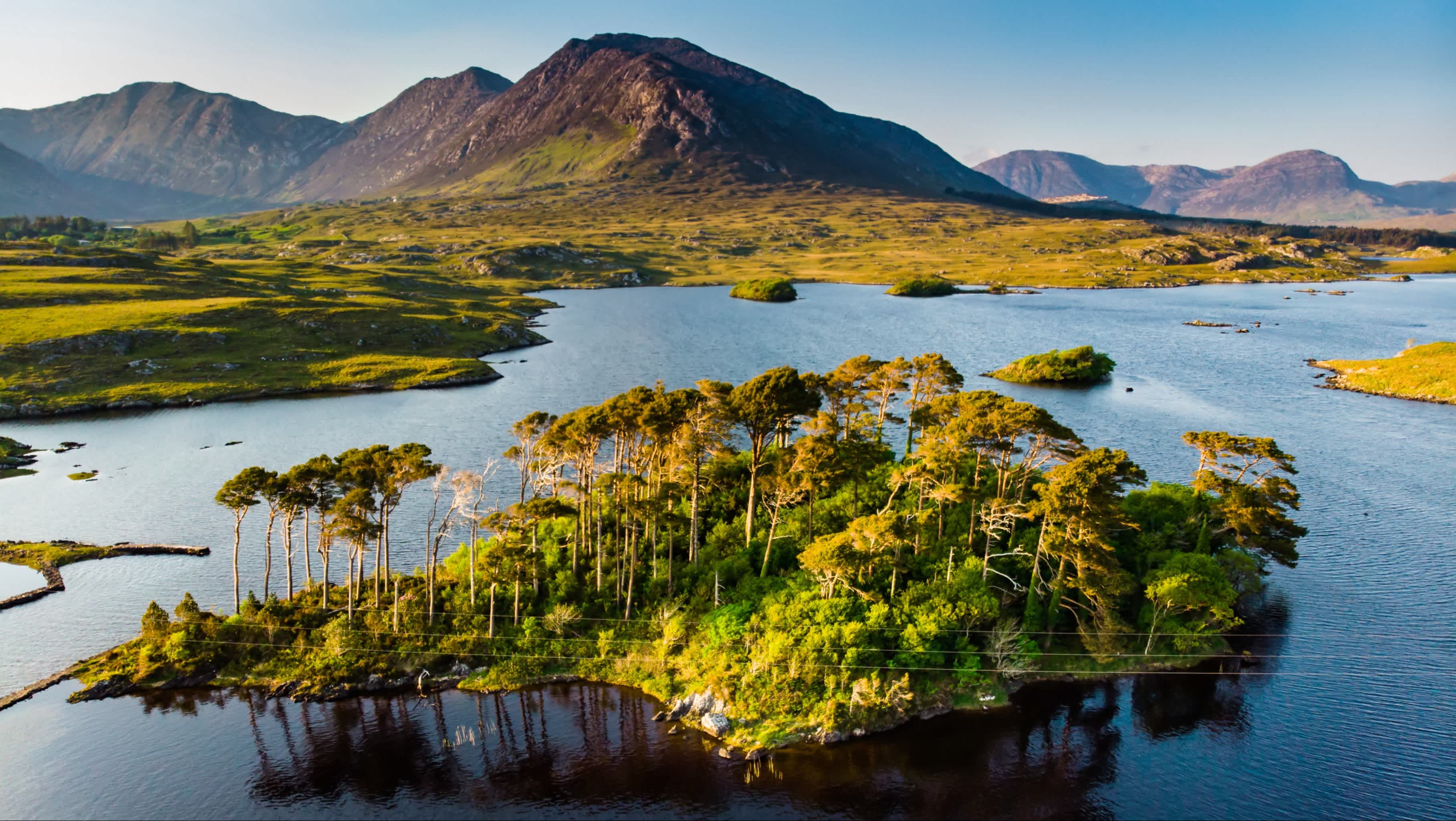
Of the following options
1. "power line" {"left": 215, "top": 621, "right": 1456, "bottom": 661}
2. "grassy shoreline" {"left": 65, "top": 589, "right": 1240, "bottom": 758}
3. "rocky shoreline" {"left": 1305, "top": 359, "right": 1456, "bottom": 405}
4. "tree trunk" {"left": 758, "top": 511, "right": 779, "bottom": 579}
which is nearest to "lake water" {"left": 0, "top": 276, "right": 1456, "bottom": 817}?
"power line" {"left": 215, "top": 621, "right": 1456, "bottom": 661}

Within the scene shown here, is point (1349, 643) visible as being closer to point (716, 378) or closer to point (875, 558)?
point (875, 558)

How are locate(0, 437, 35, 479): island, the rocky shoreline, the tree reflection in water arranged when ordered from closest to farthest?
1. the tree reflection in water
2. locate(0, 437, 35, 479): island
3. the rocky shoreline

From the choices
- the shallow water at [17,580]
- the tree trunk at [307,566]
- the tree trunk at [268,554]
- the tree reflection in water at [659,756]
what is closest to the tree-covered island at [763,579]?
the tree trunk at [307,566]

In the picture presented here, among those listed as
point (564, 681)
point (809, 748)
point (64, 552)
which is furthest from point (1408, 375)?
point (64, 552)

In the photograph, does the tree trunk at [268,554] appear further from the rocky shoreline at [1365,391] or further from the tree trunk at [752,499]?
the rocky shoreline at [1365,391]

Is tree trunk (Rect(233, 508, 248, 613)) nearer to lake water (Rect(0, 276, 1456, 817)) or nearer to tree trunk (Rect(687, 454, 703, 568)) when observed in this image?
lake water (Rect(0, 276, 1456, 817))

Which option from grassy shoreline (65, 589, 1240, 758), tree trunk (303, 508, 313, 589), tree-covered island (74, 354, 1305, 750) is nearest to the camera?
grassy shoreline (65, 589, 1240, 758)
